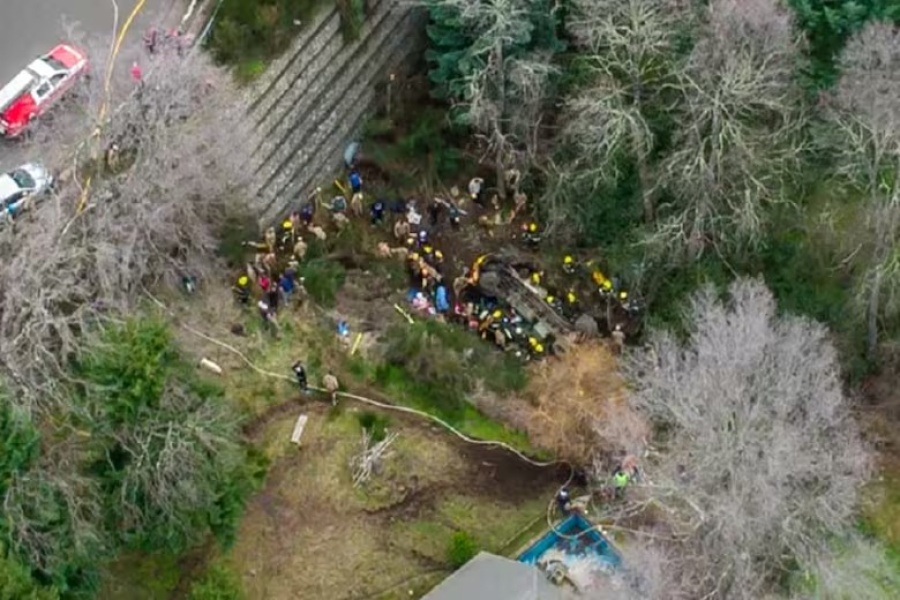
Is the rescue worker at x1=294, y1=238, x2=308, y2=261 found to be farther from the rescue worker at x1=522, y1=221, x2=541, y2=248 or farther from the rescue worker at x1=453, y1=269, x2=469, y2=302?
the rescue worker at x1=522, y1=221, x2=541, y2=248

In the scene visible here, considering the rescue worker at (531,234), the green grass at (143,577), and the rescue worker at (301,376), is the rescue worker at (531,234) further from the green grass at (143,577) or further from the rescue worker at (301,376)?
the green grass at (143,577)

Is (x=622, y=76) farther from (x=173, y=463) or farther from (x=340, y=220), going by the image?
(x=173, y=463)

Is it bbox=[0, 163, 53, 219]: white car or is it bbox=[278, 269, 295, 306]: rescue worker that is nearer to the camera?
bbox=[0, 163, 53, 219]: white car

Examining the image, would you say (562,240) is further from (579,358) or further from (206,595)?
(206,595)

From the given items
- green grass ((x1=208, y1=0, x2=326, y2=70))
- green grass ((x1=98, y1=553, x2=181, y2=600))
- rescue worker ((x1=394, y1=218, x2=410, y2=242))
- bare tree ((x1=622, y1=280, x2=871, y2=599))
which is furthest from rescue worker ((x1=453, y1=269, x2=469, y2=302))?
green grass ((x1=98, y1=553, x2=181, y2=600))

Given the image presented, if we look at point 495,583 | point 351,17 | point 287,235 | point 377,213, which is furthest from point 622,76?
point 495,583

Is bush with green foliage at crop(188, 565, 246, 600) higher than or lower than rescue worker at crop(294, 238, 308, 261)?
lower

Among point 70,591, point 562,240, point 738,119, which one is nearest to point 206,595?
point 70,591

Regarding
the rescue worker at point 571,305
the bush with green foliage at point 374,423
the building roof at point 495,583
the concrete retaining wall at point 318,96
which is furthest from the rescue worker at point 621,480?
the concrete retaining wall at point 318,96
